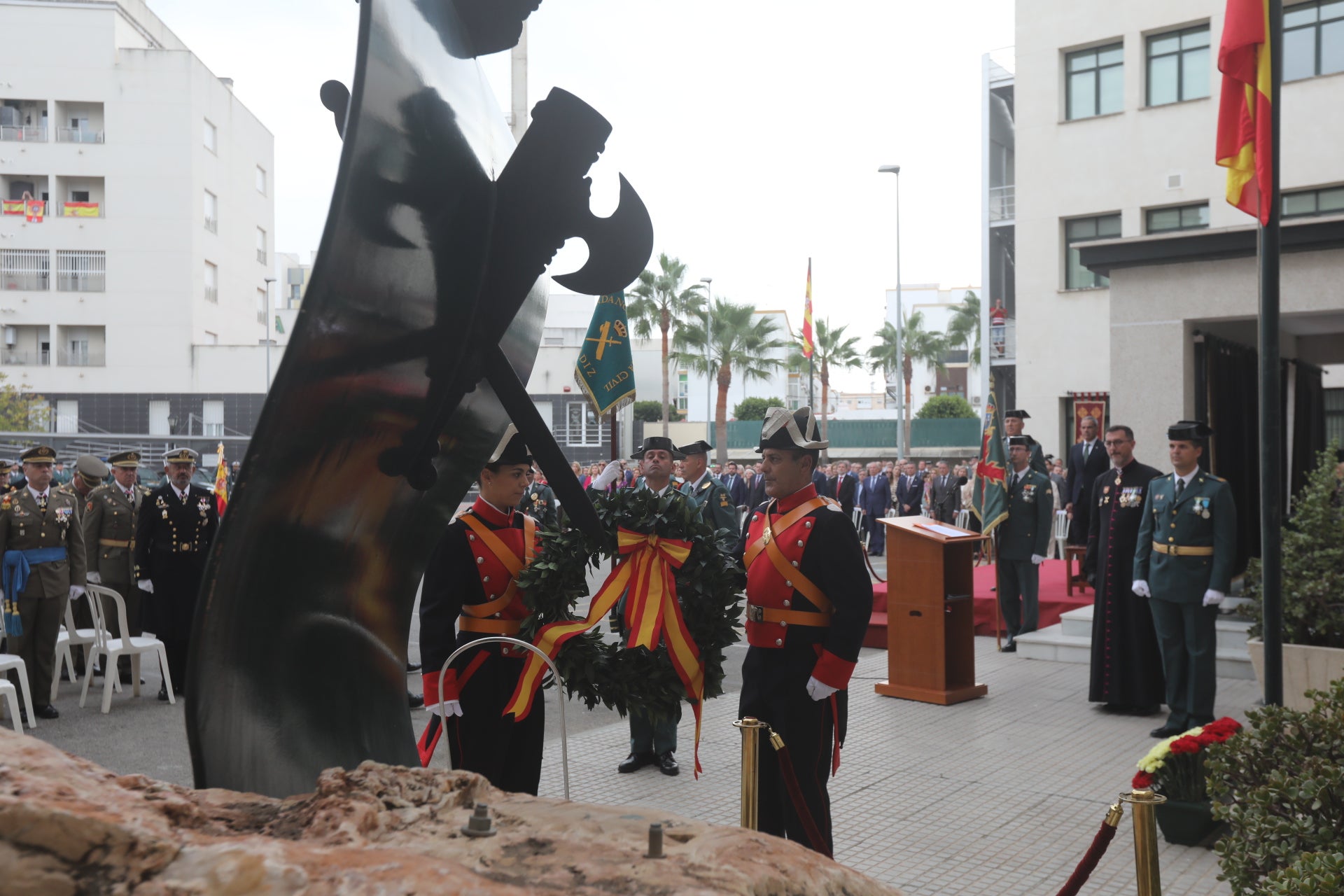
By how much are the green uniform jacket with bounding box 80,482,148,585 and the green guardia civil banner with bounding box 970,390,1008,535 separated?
26.9 ft

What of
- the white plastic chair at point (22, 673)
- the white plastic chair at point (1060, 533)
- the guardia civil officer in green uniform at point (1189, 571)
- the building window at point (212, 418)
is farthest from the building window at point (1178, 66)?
the building window at point (212, 418)

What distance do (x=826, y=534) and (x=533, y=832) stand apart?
2.86 m

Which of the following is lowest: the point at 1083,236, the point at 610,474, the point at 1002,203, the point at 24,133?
the point at 610,474

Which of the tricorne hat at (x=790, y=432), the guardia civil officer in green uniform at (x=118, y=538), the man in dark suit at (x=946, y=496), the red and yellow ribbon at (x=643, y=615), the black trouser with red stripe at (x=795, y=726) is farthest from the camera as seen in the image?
the man in dark suit at (x=946, y=496)

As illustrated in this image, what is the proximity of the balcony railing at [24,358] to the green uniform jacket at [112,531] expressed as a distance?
45942 millimetres

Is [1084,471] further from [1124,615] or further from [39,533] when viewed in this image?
[39,533]

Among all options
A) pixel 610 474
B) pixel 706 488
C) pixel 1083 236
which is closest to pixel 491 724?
pixel 610 474

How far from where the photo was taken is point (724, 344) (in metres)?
46.9

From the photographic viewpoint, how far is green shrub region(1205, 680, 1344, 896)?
111 inches

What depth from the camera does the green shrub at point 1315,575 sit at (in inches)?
277

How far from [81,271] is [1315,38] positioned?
4864cm

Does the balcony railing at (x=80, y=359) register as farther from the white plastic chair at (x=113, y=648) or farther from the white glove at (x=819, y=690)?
the white glove at (x=819, y=690)

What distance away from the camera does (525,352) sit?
107 inches

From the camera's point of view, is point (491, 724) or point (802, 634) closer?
point (491, 724)
